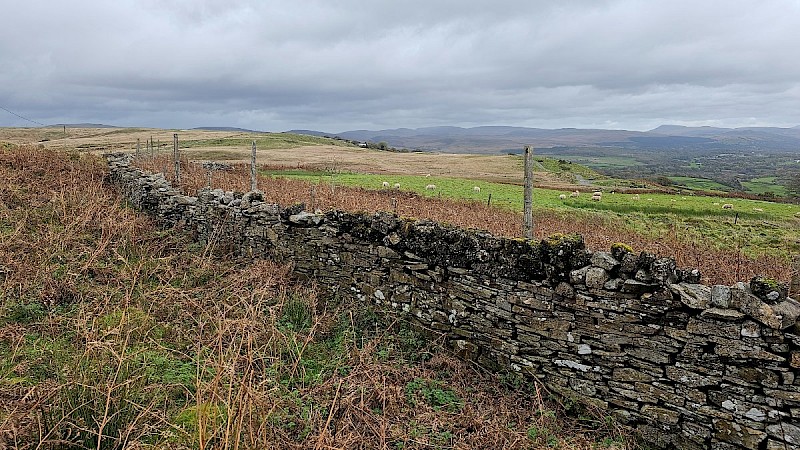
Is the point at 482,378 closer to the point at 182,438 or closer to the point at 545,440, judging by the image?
the point at 545,440

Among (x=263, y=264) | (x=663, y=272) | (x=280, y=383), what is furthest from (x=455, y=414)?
(x=263, y=264)

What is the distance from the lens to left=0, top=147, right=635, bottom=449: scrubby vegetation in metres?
3.96

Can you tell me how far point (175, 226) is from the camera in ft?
37.9

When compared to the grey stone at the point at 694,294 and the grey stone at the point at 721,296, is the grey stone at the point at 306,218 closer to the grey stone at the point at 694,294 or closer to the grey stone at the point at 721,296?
the grey stone at the point at 694,294

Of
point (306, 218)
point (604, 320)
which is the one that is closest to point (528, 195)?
point (604, 320)

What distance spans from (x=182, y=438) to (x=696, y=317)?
16.9 ft

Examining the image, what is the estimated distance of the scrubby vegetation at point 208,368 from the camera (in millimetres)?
3961

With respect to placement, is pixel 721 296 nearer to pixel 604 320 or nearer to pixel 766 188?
pixel 604 320

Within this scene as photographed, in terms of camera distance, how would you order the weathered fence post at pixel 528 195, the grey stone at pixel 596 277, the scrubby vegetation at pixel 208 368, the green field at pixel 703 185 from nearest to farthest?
the scrubby vegetation at pixel 208 368 → the grey stone at pixel 596 277 → the weathered fence post at pixel 528 195 → the green field at pixel 703 185

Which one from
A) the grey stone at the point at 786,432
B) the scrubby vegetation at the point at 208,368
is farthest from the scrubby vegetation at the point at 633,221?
the scrubby vegetation at the point at 208,368

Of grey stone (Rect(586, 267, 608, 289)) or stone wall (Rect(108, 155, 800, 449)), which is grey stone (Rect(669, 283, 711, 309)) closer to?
stone wall (Rect(108, 155, 800, 449))

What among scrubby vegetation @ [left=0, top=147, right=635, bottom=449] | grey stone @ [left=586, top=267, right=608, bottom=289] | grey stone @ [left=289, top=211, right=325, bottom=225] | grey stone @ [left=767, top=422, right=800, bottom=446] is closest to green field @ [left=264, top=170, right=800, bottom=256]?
grey stone @ [left=767, top=422, right=800, bottom=446]

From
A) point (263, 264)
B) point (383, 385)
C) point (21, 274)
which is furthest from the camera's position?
point (263, 264)

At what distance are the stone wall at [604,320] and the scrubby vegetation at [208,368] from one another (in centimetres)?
41
